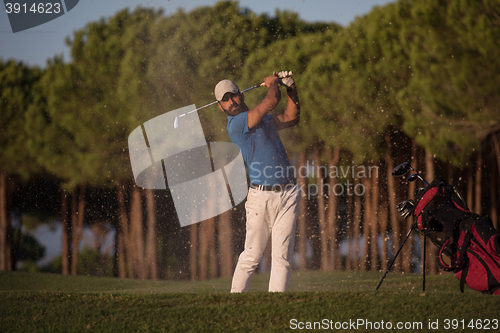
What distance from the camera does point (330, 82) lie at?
1223 cm

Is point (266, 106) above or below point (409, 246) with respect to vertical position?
above

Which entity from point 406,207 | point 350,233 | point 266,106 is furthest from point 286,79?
point 350,233

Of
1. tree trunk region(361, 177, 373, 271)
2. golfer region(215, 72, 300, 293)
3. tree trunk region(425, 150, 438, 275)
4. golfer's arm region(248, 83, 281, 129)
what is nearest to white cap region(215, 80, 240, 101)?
golfer region(215, 72, 300, 293)

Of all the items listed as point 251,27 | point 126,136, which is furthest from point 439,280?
point 126,136

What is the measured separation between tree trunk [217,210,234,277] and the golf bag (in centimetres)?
932

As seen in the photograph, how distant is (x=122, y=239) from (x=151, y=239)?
215 cm

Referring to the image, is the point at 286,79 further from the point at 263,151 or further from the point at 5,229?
the point at 5,229

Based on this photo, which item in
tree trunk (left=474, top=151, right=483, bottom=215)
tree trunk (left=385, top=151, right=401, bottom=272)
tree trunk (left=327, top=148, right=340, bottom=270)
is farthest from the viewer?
tree trunk (left=327, top=148, right=340, bottom=270)

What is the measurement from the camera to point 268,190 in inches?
215

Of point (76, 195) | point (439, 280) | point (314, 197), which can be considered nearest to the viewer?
point (439, 280)

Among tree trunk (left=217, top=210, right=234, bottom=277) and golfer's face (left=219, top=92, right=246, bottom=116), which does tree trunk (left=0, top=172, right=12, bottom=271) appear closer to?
tree trunk (left=217, top=210, right=234, bottom=277)

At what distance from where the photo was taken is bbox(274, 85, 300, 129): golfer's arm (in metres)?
5.67

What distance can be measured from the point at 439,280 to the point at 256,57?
6.50 metres

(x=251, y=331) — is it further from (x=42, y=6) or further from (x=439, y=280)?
(x=42, y=6)
